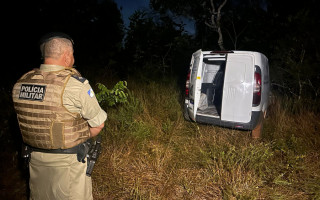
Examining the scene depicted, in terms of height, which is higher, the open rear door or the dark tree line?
the dark tree line

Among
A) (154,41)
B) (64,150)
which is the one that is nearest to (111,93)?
(64,150)

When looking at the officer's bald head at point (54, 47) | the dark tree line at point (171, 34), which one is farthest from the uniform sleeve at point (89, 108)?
the dark tree line at point (171, 34)

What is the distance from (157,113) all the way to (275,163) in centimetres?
245

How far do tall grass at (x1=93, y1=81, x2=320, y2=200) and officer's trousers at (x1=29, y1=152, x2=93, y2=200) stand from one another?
97cm

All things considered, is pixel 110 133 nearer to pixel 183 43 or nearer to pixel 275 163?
pixel 275 163

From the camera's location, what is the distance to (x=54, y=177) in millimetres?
1621

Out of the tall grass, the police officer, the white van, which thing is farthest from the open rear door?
the police officer

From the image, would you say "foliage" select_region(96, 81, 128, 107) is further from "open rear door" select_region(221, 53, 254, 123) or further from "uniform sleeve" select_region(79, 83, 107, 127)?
"open rear door" select_region(221, 53, 254, 123)

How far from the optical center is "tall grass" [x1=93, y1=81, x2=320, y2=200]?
8.08ft

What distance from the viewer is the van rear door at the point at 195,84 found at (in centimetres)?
374

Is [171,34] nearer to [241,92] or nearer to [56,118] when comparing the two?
[241,92]

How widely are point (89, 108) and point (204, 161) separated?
1918 mm

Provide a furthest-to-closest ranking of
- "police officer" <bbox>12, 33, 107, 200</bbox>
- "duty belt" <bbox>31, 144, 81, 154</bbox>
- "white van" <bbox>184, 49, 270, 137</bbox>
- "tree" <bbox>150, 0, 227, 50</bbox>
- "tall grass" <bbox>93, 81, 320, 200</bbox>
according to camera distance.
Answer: "tree" <bbox>150, 0, 227, 50</bbox> → "white van" <bbox>184, 49, 270, 137</bbox> → "tall grass" <bbox>93, 81, 320, 200</bbox> → "duty belt" <bbox>31, 144, 81, 154</bbox> → "police officer" <bbox>12, 33, 107, 200</bbox>

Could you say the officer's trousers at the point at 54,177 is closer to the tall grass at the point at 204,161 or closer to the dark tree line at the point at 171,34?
the tall grass at the point at 204,161
